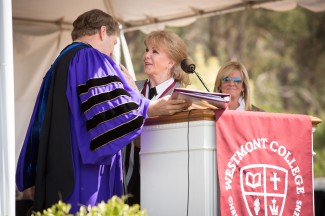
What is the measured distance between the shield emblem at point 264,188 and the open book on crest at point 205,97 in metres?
0.51

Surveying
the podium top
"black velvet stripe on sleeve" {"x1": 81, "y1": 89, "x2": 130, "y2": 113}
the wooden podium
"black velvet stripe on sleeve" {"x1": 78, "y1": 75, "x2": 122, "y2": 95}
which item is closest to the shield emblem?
the wooden podium

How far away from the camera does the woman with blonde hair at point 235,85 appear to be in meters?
7.47

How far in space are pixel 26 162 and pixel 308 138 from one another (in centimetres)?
217

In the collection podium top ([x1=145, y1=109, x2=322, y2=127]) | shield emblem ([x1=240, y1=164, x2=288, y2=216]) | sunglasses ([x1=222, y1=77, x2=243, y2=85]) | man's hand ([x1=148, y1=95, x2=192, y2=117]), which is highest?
sunglasses ([x1=222, y1=77, x2=243, y2=85])

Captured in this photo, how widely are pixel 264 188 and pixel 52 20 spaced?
4.77 m

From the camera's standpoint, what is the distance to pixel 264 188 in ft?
18.7

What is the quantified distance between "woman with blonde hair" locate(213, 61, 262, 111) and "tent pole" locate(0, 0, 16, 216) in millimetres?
2739

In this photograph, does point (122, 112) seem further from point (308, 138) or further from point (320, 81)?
point (320, 81)

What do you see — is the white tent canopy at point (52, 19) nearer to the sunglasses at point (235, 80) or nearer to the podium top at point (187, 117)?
the sunglasses at point (235, 80)

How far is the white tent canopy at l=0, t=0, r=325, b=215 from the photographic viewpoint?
30.5 feet

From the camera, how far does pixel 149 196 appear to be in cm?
591

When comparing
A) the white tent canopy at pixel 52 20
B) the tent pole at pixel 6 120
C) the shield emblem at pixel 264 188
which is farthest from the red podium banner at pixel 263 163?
the white tent canopy at pixel 52 20

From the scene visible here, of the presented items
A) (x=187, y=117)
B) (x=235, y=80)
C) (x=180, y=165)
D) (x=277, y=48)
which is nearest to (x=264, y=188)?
(x=180, y=165)

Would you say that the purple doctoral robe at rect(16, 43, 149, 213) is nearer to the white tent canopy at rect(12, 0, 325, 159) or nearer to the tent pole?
the tent pole
